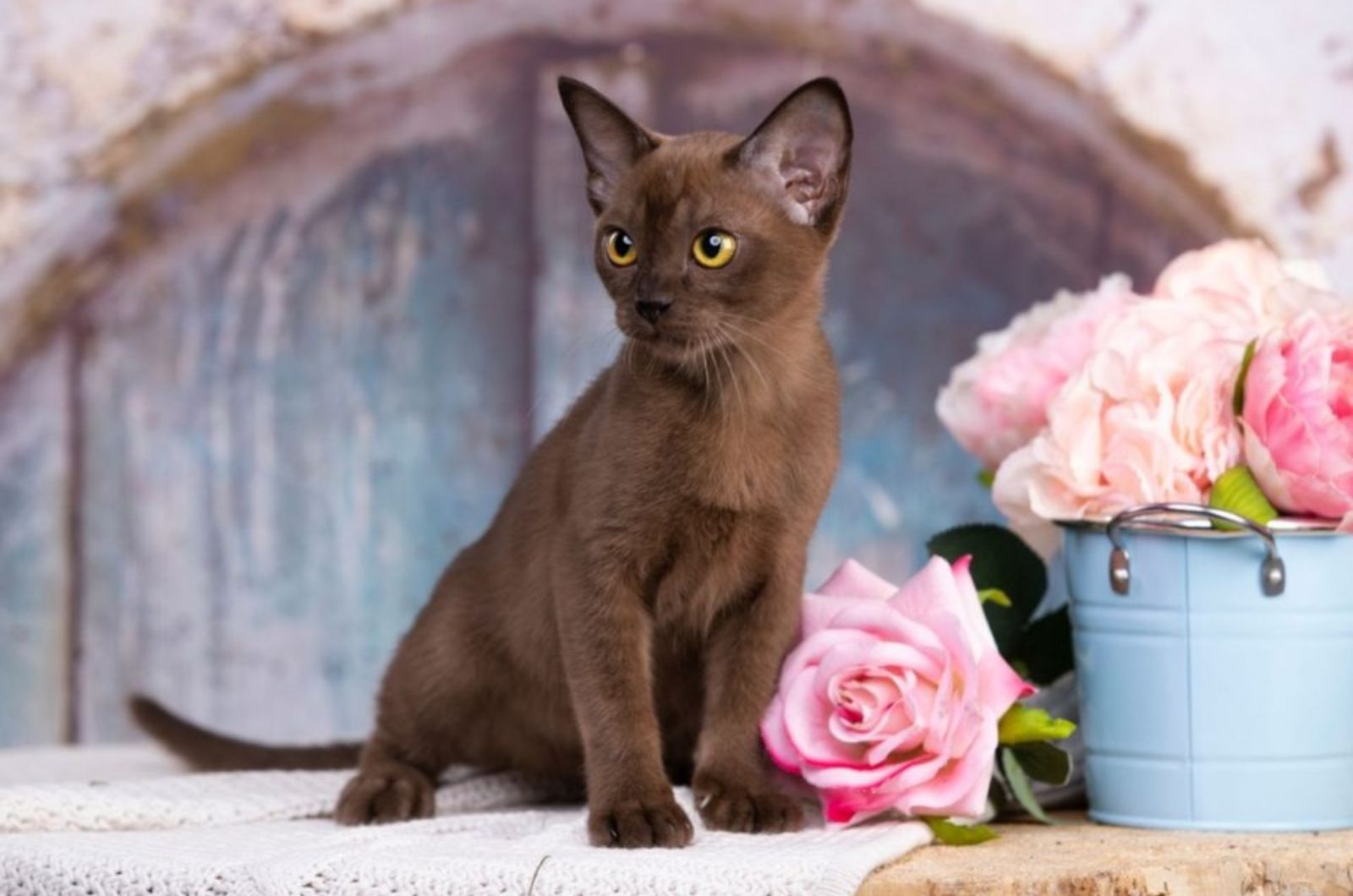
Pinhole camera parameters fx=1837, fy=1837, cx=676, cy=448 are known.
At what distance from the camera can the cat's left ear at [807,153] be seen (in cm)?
127

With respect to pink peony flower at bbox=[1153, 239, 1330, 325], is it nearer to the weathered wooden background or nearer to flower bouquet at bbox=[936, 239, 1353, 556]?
flower bouquet at bbox=[936, 239, 1353, 556]

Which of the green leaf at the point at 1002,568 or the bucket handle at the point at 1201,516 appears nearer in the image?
the bucket handle at the point at 1201,516

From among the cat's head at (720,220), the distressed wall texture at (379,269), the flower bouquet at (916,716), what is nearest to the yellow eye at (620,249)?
the cat's head at (720,220)

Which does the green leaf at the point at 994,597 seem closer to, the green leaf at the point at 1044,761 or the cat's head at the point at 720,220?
the green leaf at the point at 1044,761

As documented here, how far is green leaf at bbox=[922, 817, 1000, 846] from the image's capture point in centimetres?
117

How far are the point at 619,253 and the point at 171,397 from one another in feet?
3.92

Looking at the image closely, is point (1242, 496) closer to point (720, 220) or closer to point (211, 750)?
point (720, 220)

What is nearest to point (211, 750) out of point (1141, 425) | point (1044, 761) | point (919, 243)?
point (1044, 761)

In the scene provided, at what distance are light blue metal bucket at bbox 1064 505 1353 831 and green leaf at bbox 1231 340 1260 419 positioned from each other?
3.4 inches

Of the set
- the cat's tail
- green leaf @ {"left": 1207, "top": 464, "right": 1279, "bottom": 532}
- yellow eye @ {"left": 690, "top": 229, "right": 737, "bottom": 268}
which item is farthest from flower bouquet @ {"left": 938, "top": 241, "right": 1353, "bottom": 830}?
the cat's tail

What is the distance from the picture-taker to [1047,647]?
1396 mm

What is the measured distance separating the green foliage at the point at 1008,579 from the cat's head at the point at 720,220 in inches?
8.1

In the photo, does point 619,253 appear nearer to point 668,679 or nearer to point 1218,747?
point 668,679

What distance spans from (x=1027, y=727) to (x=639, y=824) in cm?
27
